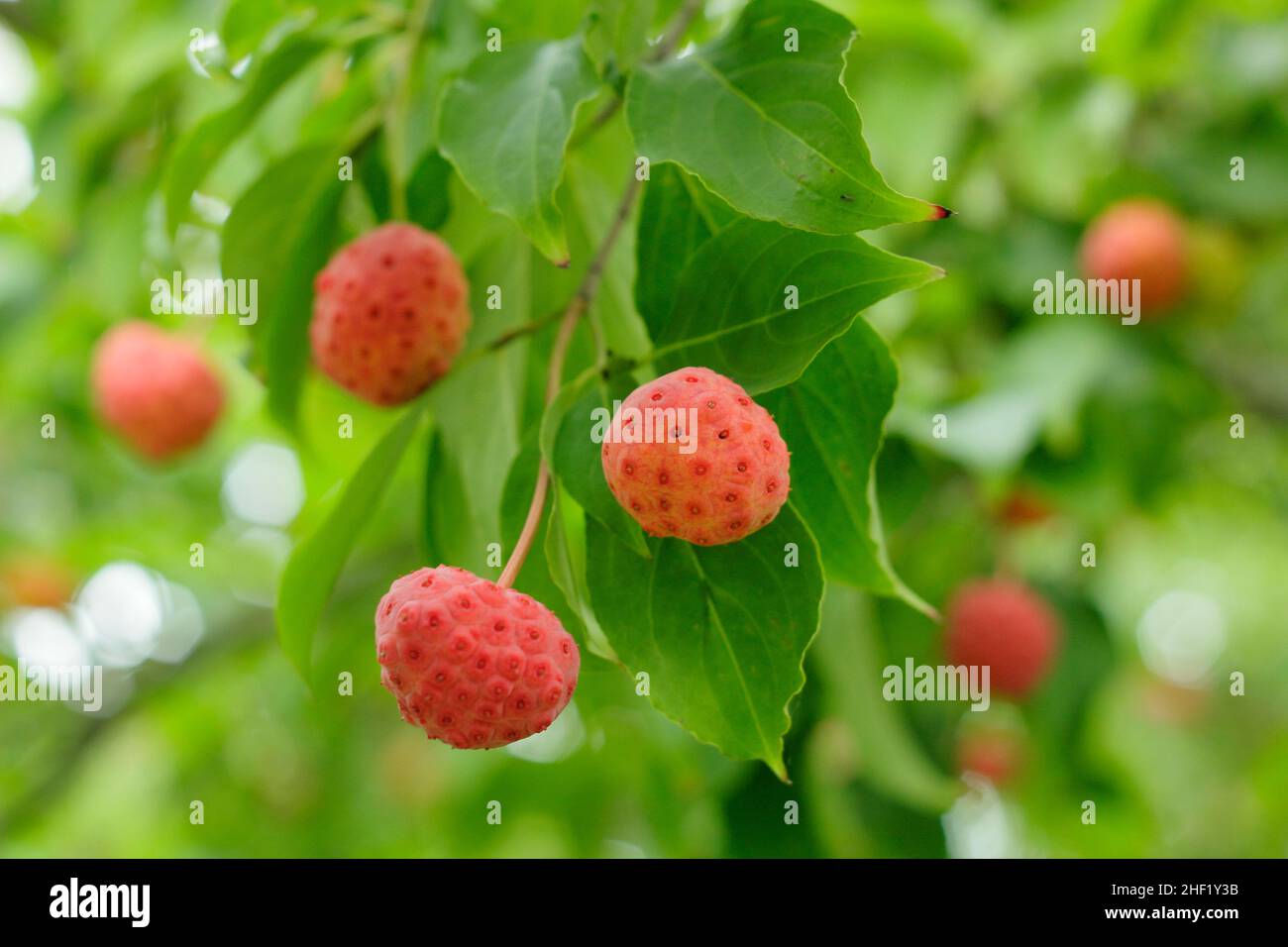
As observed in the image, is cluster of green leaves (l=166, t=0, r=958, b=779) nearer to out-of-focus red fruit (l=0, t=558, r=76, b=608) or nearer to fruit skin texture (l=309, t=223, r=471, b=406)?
fruit skin texture (l=309, t=223, r=471, b=406)

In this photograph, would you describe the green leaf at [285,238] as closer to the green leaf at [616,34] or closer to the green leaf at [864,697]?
the green leaf at [616,34]

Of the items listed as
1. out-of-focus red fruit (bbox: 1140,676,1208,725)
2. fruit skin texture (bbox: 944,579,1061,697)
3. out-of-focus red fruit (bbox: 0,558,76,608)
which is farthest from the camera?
out-of-focus red fruit (bbox: 1140,676,1208,725)

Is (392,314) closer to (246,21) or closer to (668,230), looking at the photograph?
(668,230)

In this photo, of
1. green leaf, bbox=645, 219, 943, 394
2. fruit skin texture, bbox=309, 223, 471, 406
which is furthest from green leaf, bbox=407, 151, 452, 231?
green leaf, bbox=645, 219, 943, 394

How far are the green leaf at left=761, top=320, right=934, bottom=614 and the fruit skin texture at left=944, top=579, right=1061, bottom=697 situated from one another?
976 mm

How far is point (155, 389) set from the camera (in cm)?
215

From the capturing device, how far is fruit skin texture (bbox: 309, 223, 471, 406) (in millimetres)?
1031

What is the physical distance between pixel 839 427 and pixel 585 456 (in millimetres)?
209

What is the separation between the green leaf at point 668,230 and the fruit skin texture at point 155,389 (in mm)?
1375

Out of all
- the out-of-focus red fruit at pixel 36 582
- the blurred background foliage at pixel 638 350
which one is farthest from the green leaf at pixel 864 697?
the out-of-focus red fruit at pixel 36 582

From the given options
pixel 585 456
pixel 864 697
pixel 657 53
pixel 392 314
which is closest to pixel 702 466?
pixel 585 456

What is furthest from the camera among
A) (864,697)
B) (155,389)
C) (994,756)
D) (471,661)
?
(994,756)

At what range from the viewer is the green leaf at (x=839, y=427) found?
3.10 ft
